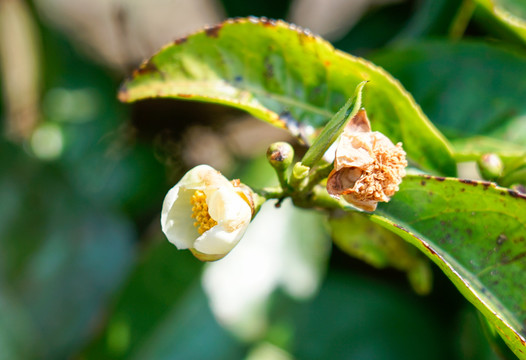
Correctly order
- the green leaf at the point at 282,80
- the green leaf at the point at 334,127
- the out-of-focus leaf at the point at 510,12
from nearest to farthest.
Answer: the green leaf at the point at 334,127 → the green leaf at the point at 282,80 → the out-of-focus leaf at the point at 510,12

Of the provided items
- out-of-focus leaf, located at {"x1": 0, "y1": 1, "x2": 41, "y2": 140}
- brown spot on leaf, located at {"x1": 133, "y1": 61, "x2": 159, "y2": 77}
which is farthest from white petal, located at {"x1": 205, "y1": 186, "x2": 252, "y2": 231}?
out-of-focus leaf, located at {"x1": 0, "y1": 1, "x2": 41, "y2": 140}

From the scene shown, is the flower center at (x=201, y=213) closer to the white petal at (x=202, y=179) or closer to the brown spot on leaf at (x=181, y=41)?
the white petal at (x=202, y=179)

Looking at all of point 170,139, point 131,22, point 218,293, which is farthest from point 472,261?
point 131,22

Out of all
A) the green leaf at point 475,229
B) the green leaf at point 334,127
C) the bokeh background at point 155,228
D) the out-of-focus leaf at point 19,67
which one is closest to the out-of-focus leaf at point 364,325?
the bokeh background at point 155,228

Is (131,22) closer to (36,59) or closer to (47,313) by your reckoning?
(36,59)

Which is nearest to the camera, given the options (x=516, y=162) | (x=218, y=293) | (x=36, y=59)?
(x=516, y=162)

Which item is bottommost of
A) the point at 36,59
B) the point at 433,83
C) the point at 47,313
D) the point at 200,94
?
the point at 47,313

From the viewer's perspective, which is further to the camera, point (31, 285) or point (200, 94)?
point (31, 285)
